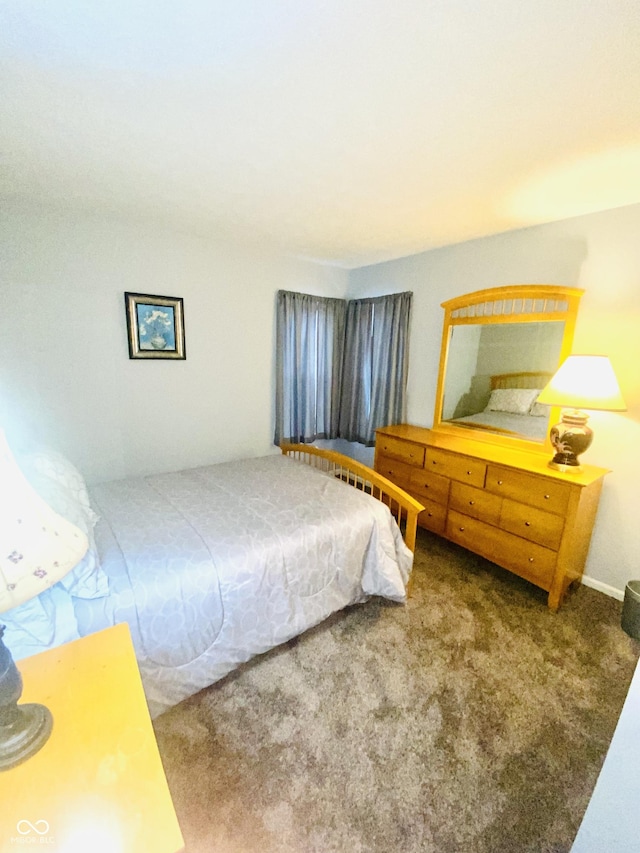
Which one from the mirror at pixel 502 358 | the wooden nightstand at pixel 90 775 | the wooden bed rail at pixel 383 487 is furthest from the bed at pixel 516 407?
the wooden nightstand at pixel 90 775

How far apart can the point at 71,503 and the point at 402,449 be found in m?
2.21

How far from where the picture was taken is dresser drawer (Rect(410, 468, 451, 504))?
2551 millimetres

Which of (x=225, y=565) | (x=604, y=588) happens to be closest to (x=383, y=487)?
(x=225, y=565)

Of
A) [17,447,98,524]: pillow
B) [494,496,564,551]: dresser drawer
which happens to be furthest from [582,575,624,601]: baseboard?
[17,447,98,524]: pillow

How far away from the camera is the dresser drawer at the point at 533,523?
2.00 meters

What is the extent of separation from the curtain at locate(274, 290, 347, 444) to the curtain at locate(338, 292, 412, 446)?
0.42 ft

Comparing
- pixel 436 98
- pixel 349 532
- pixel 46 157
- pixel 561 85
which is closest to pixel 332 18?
pixel 436 98

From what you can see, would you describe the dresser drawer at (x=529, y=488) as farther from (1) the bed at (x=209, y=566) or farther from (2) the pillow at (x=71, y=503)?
(2) the pillow at (x=71, y=503)

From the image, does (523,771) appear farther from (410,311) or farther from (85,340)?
(85,340)

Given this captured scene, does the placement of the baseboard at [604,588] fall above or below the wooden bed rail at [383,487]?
below

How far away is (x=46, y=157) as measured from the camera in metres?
1.69

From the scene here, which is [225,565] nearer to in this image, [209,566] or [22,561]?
[209,566]

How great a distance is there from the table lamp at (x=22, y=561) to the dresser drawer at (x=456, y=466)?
7.27 ft

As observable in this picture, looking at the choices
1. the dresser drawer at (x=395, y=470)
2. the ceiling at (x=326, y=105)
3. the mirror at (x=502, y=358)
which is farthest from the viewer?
the dresser drawer at (x=395, y=470)
